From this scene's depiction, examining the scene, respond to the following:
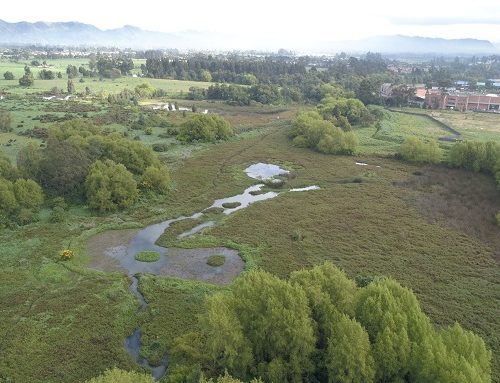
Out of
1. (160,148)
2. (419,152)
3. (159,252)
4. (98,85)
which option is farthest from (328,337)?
(98,85)

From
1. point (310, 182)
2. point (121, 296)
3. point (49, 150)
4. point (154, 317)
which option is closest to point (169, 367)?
point (154, 317)

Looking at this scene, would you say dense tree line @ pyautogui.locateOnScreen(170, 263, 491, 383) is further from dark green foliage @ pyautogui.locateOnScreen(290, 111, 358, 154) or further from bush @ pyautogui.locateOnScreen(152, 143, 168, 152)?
bush @ pyautogui.locateOnScreen(152, 143, 168, 152)

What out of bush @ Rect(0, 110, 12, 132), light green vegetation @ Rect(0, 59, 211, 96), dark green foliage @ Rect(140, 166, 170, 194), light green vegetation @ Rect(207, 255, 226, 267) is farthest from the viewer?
light green vegetation @ Rect(0, 59, 211, 96)

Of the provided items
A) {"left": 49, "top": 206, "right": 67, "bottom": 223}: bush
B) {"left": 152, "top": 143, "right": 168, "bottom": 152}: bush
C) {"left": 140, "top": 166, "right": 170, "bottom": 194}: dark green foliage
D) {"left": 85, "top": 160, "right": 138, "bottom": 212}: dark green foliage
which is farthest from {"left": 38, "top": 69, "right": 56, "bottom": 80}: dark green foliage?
{"left": 49, "top": 206, "right": 67, "bottom": 223}: bush

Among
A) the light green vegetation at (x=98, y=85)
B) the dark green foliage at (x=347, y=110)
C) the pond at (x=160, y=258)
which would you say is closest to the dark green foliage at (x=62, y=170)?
the pond at (x=160, y=258)

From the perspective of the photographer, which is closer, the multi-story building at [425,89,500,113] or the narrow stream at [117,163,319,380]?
the narrow stream at [117,163,319,380]

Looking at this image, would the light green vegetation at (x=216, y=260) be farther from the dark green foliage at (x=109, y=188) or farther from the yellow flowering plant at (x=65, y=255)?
the dark green foliage at (x=109, y=188)

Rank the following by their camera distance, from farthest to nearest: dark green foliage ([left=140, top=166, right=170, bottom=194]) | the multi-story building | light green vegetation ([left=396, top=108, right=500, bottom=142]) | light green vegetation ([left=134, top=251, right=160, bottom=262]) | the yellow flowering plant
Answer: the multi-story building
light green vegetation ([left=396, top=108, right=500, bottom=142])
dark green foliage ([left=140, top=166, right=170, bottom=194])
light green vegetation ([left=134, top=251, right=160, bottom=262])
the yellow flowering plant
